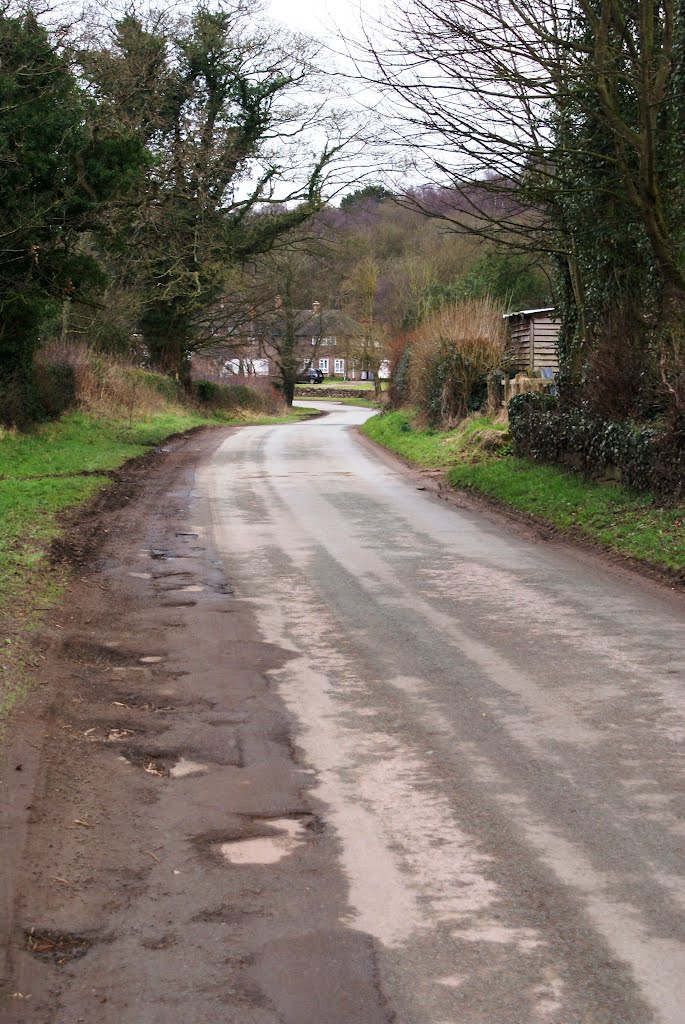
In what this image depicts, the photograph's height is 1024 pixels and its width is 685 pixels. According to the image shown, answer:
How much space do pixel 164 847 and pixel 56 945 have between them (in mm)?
896

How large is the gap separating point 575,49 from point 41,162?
11.2 metres

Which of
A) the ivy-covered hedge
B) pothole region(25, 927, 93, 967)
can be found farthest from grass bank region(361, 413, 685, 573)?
pothole region(25, 927, 93, 967)

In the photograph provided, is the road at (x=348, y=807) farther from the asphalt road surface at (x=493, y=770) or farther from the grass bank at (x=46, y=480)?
the grass bank at (x=46, y=480)

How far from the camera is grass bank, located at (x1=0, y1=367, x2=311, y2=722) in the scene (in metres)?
8.30

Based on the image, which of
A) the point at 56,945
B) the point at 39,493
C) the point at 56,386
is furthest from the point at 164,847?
the point at 56,386

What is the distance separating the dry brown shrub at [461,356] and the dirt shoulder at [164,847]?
22.9 m

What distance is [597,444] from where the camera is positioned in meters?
16.9

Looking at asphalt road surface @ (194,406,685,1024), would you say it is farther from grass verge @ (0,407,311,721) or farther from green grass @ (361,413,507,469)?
green grass @ (361,413,507,469)

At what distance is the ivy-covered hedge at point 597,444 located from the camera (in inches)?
567

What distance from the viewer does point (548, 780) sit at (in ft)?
18.6

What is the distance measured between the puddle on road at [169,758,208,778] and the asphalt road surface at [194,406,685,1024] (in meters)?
0.56

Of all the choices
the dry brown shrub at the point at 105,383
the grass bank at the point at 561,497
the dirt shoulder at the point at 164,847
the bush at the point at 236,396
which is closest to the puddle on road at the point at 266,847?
the dirt shoulder at the point at 164,847

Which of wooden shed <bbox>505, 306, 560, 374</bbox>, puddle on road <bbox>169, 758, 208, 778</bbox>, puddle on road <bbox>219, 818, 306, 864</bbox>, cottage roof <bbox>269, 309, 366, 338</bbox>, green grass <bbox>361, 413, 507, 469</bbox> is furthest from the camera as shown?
cottage roof <bbox>269, 309, 366, 338</bbox>

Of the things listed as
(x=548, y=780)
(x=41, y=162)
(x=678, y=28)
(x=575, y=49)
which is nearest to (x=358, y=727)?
(x=548, y=780)
